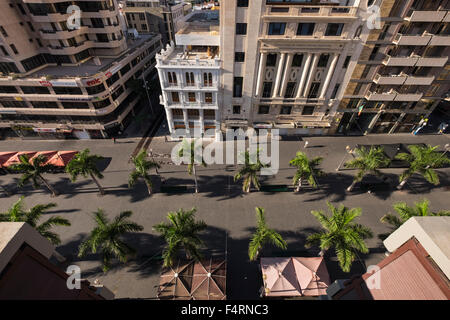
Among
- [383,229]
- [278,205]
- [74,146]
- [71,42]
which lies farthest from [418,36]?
[74,146]

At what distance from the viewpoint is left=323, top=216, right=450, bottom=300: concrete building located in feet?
45.8

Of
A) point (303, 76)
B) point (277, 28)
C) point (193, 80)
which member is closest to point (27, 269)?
point (193, 80)

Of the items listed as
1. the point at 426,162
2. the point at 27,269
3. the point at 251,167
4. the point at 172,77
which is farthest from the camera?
the point at 172,77

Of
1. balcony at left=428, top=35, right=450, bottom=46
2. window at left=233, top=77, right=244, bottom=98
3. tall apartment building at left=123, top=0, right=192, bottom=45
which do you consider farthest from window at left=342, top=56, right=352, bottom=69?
tall apartment building at left=123, top=0, right=192, bottom=45

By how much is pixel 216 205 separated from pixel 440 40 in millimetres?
50453

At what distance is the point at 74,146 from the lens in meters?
48.9

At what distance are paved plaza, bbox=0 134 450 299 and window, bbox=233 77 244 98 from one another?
15863mm

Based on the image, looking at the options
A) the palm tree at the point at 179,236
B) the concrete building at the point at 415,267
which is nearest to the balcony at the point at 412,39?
the concrete building at the point at 415,267

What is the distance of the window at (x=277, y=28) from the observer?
1419 inches

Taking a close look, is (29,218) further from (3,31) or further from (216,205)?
(3,31)

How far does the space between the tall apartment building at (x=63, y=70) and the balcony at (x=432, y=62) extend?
63.1m

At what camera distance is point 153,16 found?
277 ft

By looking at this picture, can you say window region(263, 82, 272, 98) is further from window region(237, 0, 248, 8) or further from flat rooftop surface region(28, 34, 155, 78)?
flat rooftop surface region(28, 34, 155, 78)

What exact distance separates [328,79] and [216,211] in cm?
3437
